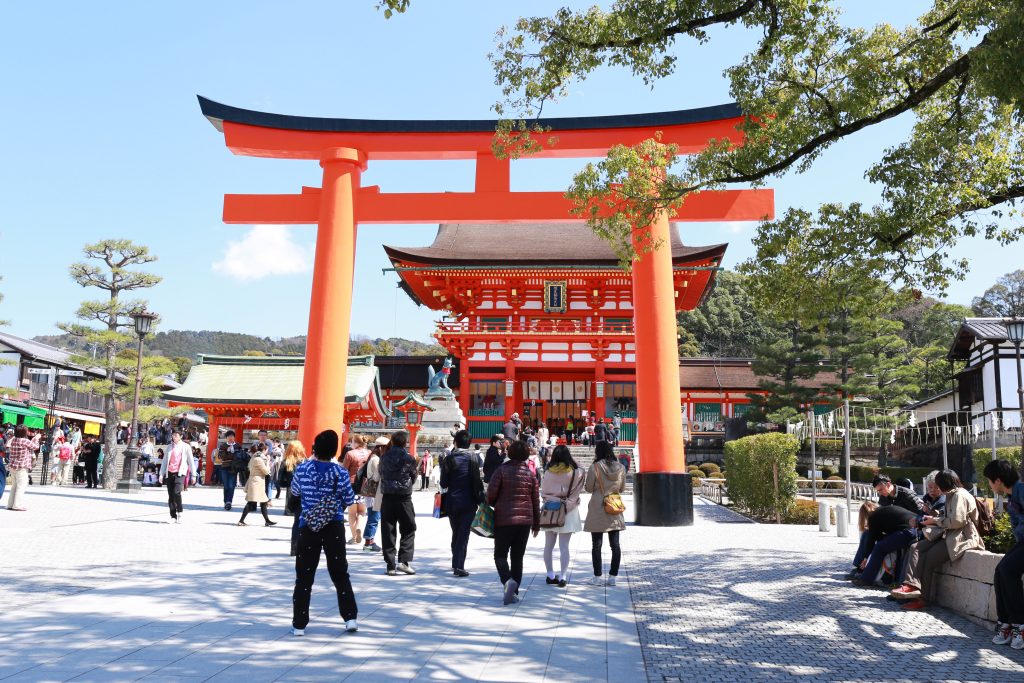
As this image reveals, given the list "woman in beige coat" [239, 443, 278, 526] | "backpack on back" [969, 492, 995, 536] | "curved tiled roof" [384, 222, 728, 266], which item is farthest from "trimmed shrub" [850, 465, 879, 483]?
"woman in beige coat" [239, 443, 278, 526]

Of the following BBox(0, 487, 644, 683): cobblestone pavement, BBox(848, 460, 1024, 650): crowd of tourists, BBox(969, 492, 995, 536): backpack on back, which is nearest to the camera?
BBox(0, 487, 644, 683): cobblestone pavement

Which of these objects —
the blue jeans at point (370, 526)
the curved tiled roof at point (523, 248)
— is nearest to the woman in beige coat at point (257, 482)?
the blue jeans at point (370, 526)

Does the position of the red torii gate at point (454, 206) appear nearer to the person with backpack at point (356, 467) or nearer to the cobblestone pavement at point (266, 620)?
the person with backpack at point (356, 467)

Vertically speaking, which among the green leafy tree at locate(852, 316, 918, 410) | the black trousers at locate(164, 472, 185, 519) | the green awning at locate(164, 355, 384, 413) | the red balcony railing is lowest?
the black trousers at locate(164, 472, 185, 519)

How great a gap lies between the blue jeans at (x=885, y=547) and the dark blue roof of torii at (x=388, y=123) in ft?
28.9

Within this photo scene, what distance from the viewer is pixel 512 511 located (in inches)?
253

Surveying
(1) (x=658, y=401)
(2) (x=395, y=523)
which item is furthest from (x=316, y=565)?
(1) (x=658, y=401)

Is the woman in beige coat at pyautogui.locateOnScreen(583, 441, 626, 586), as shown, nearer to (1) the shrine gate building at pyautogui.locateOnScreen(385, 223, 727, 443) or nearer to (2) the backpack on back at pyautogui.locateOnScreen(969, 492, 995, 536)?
(2) the backpack on back at pyautogui.locateOnScreen(969, 492, 995, 536)

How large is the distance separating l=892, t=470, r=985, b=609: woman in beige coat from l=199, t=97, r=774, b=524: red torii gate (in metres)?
6.23

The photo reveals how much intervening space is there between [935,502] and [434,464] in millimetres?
17594

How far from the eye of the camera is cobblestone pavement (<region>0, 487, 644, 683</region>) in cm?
421

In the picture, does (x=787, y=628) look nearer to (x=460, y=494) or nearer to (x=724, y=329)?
(x=460, y=494)

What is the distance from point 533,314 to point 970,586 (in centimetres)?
2576

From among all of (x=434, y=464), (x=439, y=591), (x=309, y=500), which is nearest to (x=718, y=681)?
(x=309, y=500)
